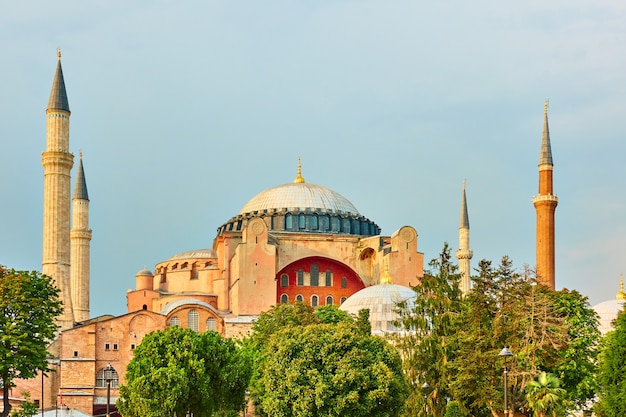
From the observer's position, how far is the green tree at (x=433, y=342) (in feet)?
107

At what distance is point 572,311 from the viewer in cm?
3575

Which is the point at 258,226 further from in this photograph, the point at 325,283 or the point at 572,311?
the point at 572,311

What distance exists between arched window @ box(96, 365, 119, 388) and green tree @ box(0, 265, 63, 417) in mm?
17771

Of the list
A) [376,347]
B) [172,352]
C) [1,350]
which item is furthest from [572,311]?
[1,350]

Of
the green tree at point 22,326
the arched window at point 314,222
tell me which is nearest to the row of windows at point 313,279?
the arched window at point 314,222

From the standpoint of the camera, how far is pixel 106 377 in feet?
165

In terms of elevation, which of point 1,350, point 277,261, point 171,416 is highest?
point 277,261

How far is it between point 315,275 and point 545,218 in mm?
12858

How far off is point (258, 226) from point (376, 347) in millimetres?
26523

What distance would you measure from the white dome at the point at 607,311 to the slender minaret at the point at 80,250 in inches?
1137

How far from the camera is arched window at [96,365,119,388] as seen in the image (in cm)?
5006

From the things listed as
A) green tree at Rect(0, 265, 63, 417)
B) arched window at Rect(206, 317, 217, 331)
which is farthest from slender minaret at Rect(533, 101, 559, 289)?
green tree at Rect(0, 265, 63, 417)

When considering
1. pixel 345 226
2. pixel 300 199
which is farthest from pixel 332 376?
pixel 300 199

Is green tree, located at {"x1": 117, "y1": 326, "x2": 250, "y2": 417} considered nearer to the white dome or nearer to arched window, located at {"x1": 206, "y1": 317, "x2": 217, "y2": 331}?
arched window, located at {"x1": 206, "y1": 317, "x2": 217, "y2": 331}
